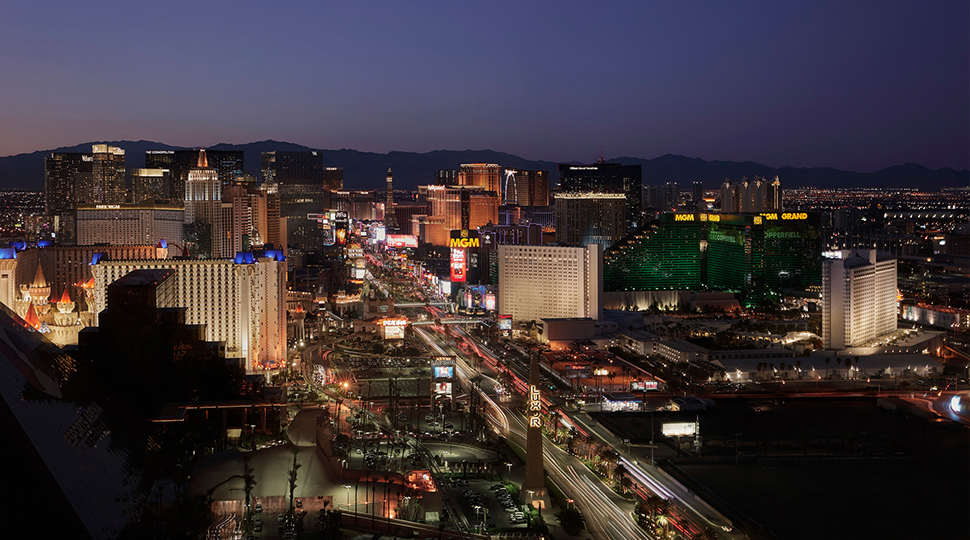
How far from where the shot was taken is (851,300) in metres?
37.1

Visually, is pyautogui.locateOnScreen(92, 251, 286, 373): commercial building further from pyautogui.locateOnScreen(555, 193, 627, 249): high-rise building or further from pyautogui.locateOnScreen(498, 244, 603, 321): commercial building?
pyautogui.locateOnScreen(555, 193, 627, 249): high-rise building

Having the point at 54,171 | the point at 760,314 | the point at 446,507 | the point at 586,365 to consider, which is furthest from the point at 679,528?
the point at 54,171

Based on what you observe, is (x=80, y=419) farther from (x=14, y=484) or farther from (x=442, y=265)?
(x=442, y=265)

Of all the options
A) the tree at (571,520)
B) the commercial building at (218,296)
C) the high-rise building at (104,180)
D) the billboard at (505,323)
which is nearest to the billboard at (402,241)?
the high-rise building at (104,180)

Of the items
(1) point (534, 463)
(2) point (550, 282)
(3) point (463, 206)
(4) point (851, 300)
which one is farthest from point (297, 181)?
(1) point (534, 463)

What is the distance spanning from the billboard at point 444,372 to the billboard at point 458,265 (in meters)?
24.9

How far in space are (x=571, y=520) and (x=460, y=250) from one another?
37.7 m

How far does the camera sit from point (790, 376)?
3372cm

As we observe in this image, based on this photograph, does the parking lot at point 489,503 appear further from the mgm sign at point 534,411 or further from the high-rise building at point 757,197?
the high-rise building at point 757,197

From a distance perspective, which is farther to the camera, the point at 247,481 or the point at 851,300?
the point at 851,300

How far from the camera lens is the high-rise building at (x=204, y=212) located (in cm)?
6581

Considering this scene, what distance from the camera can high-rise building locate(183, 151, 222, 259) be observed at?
2591 inches

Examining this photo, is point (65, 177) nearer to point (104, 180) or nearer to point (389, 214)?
point (104, 180)

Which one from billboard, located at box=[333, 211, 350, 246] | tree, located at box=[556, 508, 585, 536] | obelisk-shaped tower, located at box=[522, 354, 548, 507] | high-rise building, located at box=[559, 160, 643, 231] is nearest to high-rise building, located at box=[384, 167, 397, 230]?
billboard, located at box=[333, 211, 350, 246]
